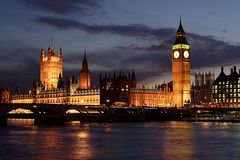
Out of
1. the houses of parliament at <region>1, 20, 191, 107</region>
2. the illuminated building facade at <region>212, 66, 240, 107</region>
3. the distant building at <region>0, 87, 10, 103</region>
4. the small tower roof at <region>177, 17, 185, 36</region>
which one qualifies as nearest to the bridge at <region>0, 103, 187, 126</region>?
the houses of parliament at <region>1, 20, 191, 107</region>

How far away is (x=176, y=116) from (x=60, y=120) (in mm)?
35813

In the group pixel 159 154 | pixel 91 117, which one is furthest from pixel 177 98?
pixel 159 154

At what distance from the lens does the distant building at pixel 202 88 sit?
6506 inches

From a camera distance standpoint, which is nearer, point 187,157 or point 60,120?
point 187,157

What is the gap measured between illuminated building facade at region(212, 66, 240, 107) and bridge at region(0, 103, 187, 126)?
2709 centimetres

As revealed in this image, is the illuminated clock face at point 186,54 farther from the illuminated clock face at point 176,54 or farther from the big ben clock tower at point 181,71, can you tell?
the illuminated clock face at point 176,54

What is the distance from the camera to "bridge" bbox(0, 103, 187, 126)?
292 ft

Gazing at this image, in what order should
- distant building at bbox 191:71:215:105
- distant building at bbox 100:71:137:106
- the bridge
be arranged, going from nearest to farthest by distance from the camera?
the bridge → distant building at bbox 100:71:137:106 → distant building at bbox 191:71:215:105

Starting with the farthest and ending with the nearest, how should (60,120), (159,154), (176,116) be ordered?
(176,116)
(60,120)
(159,154)

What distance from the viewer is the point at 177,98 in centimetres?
14525

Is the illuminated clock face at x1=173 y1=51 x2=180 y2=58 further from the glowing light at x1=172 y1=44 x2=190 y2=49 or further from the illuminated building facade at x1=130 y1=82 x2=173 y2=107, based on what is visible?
the illuminated building facade at x1=130 y1=82 x2=173 y2=107

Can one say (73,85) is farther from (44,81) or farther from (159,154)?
(159,154)

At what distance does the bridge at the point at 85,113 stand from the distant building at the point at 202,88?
4166 centimetres

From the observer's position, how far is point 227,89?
150 m
